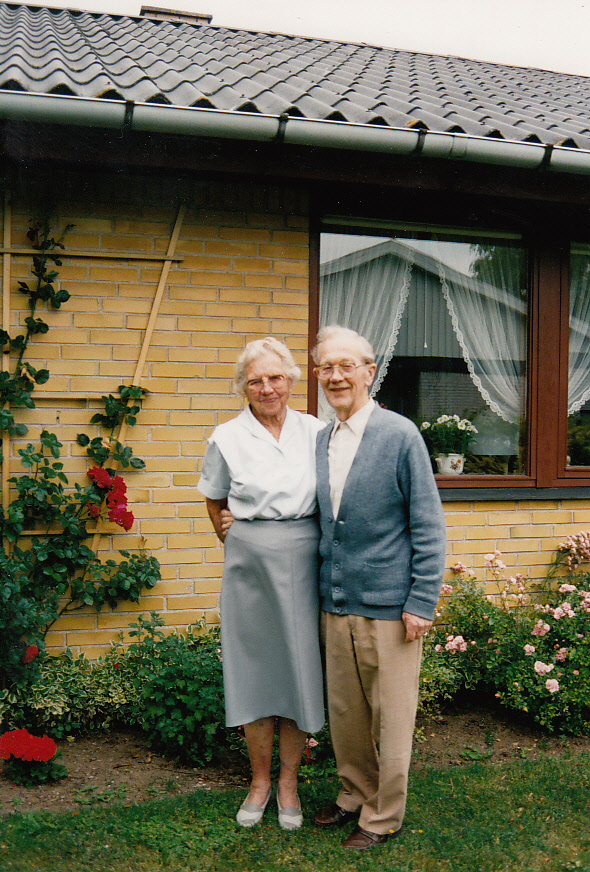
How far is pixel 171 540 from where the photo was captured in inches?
154

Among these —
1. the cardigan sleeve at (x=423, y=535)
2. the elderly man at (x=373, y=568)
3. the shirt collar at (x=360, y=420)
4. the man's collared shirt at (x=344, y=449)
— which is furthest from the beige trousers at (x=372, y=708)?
the shirt collar at (x=360, y=420)

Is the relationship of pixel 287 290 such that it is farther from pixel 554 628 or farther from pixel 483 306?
pixel 554 628

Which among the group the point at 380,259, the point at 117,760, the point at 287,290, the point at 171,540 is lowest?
the point at 117,760

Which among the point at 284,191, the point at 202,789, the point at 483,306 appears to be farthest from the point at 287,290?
the point at 202,789

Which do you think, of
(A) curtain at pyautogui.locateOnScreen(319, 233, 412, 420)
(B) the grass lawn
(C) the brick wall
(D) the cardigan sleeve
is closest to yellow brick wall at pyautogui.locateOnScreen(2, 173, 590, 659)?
(C) the brick wall

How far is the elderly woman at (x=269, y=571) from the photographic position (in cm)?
263

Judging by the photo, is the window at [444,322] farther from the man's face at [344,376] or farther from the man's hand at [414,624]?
the man's hand at [414,624]

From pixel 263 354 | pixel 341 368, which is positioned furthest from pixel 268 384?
pixel 341 368

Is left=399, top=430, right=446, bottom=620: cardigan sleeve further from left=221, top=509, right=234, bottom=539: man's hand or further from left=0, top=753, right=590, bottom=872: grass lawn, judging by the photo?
left=0, top=753, right=590, bottom=872: grass lawn

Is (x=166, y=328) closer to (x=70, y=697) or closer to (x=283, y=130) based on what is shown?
(x=283, y=130)

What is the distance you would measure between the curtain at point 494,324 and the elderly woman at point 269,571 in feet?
7.13

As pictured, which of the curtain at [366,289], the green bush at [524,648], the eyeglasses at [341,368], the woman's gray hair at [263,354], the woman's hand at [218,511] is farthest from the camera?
the curtain at [366,289]

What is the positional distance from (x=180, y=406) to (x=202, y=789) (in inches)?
74.6

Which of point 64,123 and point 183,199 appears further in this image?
point 183,199
